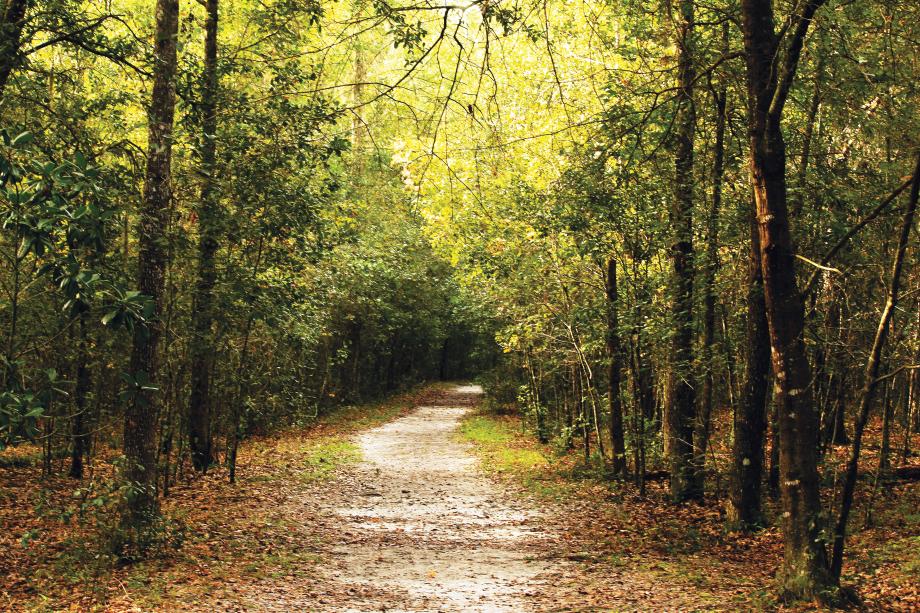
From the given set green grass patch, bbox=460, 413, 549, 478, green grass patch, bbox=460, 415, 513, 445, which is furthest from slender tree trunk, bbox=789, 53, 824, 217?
green grass patch, bbox=460, 415, 513, 445

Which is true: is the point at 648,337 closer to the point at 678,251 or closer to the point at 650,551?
the point at 678,251

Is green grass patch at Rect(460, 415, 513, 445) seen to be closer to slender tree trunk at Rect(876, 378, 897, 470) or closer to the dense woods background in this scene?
the dense woods background

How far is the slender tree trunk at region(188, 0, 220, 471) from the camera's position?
9.67m

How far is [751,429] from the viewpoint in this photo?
396 inches

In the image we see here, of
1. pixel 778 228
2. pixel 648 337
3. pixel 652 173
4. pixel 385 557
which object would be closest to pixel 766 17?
pixel 778 228

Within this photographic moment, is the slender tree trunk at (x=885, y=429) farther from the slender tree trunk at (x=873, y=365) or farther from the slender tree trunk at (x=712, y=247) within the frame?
the slender tree trunk at (x=873, y=365)

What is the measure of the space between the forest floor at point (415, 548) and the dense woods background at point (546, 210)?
646 mm

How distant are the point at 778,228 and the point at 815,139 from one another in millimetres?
3831

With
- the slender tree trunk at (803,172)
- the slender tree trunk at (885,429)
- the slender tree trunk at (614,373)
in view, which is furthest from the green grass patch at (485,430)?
the slender tree trunk at (803,172)

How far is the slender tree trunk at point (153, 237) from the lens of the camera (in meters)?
8.46

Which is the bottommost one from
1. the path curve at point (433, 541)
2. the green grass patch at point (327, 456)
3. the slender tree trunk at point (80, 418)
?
the path curve at point (433, 541)

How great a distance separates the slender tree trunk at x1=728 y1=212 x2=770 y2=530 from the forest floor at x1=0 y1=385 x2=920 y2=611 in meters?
0.42

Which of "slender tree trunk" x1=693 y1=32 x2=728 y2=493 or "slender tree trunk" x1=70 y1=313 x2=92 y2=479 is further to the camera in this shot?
"slender tree trunk" x1=70 y1=313 x2=92 y2=479

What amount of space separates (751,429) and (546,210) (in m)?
4.58
